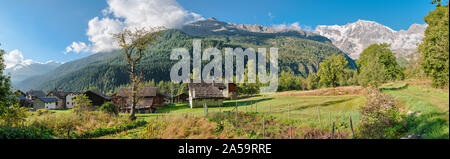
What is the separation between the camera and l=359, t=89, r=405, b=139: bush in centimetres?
506

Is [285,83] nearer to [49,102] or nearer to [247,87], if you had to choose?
[247,87]

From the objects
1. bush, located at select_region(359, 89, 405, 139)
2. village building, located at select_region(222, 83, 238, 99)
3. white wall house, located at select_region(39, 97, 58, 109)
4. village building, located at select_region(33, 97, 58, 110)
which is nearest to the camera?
bush, located at select_region(359, 89, 405, 139)

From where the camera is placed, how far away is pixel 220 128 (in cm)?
813

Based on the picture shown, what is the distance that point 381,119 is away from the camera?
583 centimetres

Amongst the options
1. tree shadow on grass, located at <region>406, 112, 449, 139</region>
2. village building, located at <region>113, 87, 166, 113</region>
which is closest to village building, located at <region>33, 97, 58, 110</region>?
village building, located at <region>113, 87, 166, 113</region>

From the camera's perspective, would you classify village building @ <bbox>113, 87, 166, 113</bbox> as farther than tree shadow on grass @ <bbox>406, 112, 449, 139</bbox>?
Yes

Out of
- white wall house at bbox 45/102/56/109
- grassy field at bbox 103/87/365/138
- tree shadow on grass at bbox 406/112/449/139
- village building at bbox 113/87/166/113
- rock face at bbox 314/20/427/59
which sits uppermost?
rock face at bbox 314/20/427/59

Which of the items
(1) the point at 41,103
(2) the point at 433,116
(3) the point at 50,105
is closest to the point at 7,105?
(2) the point at 433,116

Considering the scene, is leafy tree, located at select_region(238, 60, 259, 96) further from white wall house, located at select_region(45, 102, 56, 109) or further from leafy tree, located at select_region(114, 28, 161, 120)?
white wall house, located at select_region(45, 102, 56, 109)

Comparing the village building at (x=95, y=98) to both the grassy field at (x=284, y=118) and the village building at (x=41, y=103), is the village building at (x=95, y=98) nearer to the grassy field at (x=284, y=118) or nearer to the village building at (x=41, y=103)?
the village building at (x=41, y=103)

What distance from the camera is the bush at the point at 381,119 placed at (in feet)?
16.6
